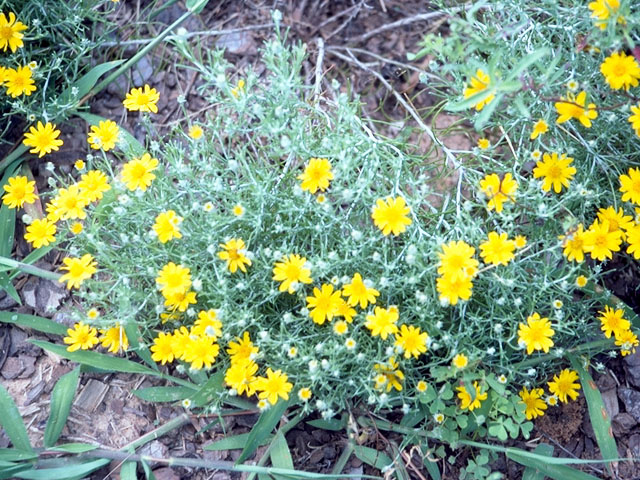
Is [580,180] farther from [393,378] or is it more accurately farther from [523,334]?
[393,378]

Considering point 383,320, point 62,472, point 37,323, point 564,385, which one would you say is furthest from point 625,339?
point 37,323

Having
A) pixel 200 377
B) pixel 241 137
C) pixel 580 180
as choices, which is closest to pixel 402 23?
pixel 241 137

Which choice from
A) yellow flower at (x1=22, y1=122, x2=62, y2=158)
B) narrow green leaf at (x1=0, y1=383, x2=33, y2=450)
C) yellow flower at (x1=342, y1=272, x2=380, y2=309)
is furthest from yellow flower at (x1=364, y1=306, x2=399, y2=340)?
yellow flower at (x1=22, y1=122, x2=62, y2=158)

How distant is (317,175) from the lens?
2.31 metres

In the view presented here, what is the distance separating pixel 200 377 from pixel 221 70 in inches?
48.4

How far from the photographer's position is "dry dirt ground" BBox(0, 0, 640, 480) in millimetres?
2713

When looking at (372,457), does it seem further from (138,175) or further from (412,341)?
(138,175)

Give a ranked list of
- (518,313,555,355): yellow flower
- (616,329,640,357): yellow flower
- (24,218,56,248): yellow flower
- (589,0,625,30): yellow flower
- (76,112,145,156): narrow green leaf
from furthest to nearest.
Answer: (76,112,145,156): narrow green leaf → (24,218,56,248): yellow flower → (616,329,640,357): yellow flower → (518,313,555,355): yellow flower → (589,0,625,30): yellow flower

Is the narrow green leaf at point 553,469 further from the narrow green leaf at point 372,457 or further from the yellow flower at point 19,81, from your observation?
the yellow flower at point 19,81

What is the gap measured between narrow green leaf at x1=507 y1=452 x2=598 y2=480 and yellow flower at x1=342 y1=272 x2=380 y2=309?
0.87m

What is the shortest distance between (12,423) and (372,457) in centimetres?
144

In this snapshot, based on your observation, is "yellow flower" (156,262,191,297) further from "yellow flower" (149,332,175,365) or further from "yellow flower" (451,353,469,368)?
"yellow flower" (451,353,469,368)

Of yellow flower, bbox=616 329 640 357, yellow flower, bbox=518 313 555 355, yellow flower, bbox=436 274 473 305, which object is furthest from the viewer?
yellow flower, bbox=616 329 640 357

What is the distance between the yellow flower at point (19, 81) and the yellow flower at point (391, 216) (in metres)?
1.65
